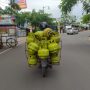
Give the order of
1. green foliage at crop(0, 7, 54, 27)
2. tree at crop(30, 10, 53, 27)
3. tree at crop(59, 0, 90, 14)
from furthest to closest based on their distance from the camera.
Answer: tree at crop(30, 10, 53, 27)
green foliage at crop(0, 7, 54, 27)
tree at crop(59, 0, 90, 14)

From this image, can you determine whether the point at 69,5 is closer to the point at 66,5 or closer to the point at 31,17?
the point at 66,5

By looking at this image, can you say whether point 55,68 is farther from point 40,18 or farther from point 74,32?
point 40,18

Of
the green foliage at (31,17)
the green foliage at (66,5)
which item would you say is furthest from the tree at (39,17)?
the green foliage at (66,5)

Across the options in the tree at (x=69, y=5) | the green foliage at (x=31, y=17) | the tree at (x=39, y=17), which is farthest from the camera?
the tree at (x=39, y=17)

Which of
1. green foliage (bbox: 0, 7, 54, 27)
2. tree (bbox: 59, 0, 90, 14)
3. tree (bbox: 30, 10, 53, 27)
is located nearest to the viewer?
tree (bbox: 59, 0, 90, 14)

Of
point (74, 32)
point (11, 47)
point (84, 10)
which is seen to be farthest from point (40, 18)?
point (11, 47)

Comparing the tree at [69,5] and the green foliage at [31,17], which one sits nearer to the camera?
the tree at [69,5]

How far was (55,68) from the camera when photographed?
1400 centimetres

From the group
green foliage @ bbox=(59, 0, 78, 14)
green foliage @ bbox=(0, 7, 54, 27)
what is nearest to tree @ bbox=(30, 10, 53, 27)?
green foliage @ bbox=(0, 7, 54, 27)

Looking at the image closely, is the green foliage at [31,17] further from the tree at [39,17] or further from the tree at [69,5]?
the tree at [69,5]

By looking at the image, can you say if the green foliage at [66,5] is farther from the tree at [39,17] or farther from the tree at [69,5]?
the tree at [39,17]

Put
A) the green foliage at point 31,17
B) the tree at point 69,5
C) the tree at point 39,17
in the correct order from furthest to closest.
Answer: the tree at point 39,17 → the green foliage at point 31,17 → the tree at point 69,5

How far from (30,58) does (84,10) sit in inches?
972

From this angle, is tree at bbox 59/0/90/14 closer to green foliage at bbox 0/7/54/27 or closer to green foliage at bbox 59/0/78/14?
green foliage at bbox 59/0/78/14
